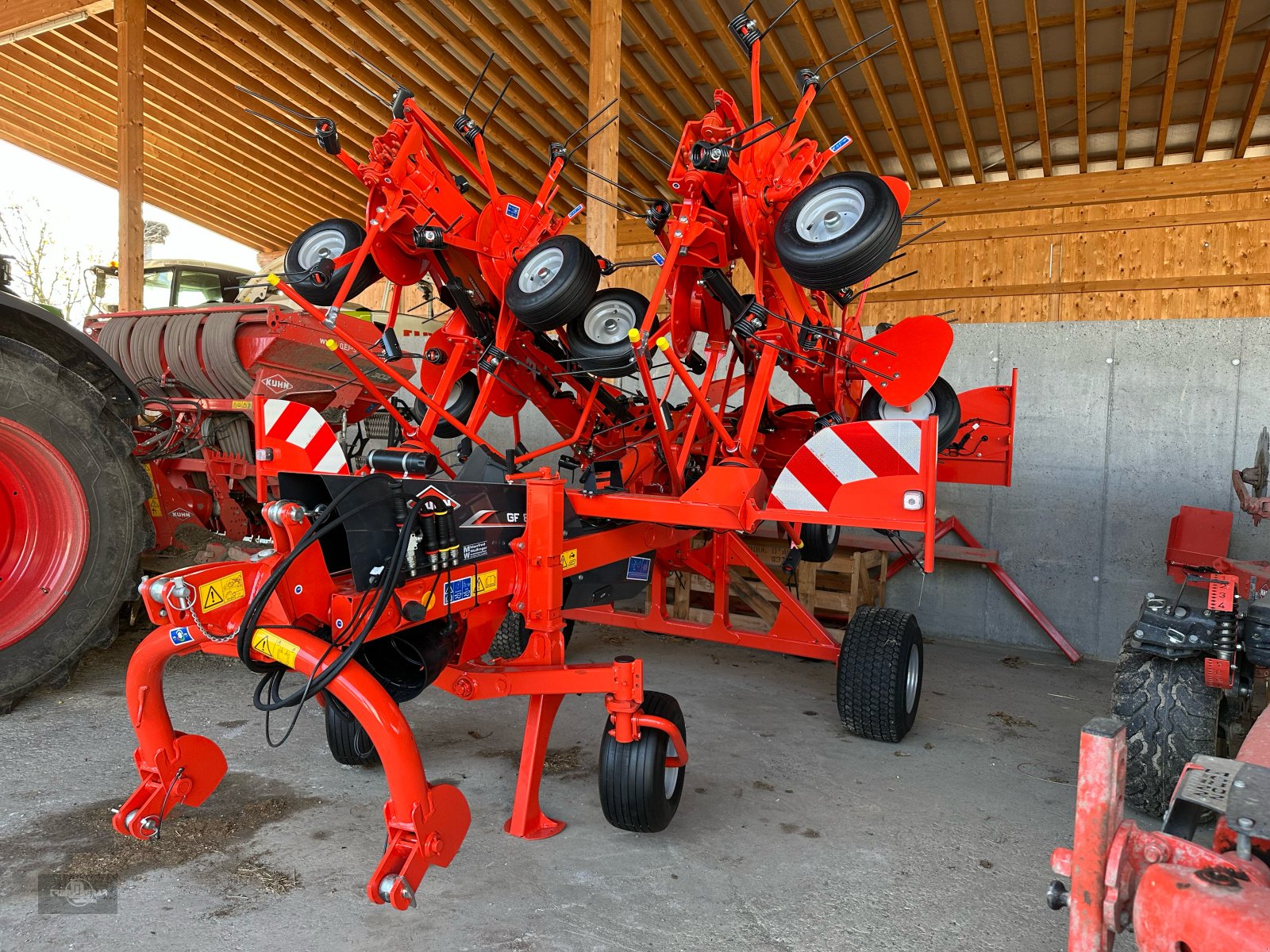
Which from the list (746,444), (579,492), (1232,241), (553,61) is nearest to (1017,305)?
(1232,241)

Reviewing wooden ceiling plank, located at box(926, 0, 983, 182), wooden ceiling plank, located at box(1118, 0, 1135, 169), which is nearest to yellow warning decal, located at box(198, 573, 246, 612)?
wooden ceiling plank, located at box(926, 0, 983, 182)

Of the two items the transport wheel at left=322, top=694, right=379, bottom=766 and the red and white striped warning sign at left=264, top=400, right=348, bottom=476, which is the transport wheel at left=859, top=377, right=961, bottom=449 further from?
the transport wheel at left=322, top=694, right=379, bottom=766

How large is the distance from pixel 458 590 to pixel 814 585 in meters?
3.22

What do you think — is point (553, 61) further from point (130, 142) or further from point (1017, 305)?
point (1017, 305)

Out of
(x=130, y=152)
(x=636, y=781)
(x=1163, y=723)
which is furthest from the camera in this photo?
(x=130, y=152)

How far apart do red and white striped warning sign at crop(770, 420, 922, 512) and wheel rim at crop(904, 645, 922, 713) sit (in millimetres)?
1235

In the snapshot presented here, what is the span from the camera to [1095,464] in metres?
5.57

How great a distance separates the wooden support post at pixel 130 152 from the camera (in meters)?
6.90

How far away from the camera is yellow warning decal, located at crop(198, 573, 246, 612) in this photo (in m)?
1.96

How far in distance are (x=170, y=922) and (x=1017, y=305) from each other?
33.2 ft

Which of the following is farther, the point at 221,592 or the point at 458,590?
the point at 458,590

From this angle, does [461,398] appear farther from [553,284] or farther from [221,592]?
[221,592]

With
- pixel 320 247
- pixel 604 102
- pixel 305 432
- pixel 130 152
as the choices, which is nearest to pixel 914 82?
pixel 604 102

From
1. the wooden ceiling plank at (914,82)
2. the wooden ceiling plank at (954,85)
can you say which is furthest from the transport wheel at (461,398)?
the wooden ceiling plank at (954,85)
